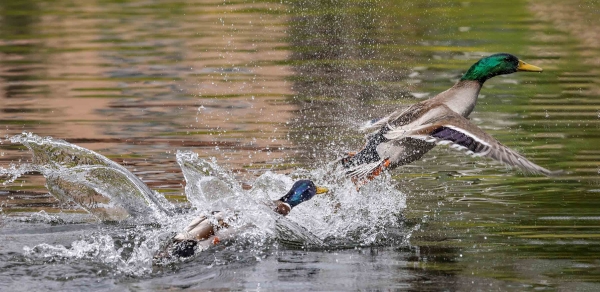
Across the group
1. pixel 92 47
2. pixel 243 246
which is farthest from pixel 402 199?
pixel 92 47

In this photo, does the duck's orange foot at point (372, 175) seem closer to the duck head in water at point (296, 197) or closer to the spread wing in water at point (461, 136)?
the spread wing in water at point (461, 136)

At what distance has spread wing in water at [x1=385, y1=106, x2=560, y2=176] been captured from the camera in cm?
798

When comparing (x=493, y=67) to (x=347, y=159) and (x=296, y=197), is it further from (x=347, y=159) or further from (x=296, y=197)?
(x=296, y=197)

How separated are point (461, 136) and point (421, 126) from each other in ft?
1.46

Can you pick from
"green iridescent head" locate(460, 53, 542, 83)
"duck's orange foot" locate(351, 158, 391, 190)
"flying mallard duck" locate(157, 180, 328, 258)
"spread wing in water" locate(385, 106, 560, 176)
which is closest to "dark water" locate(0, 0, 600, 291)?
"flying mallard duck" locate(157, 180, 328, 258)

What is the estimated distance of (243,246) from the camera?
8016 mm

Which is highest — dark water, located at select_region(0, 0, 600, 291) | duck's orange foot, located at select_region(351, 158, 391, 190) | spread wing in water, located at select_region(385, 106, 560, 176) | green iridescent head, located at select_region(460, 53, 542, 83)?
green iridescent head, located at select_region(460, 53, 542, 83)

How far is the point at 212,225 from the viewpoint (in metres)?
8.12

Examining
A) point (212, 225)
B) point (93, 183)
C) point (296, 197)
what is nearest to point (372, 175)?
point (296, 197)

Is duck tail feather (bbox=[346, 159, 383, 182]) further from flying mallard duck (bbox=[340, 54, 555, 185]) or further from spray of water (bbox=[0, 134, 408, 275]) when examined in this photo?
spray of water (bbox=[0, 134, 408, 275])

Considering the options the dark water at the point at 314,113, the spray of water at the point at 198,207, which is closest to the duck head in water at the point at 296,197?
the spray of water at the point at 198,207

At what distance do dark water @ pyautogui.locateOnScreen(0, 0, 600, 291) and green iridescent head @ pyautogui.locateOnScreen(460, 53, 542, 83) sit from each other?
3.49 ft

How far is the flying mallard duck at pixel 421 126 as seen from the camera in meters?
8.61

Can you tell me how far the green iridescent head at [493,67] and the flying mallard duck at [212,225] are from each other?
168 cm
